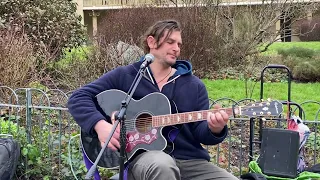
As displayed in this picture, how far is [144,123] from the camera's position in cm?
304

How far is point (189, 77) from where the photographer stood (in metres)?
3.30

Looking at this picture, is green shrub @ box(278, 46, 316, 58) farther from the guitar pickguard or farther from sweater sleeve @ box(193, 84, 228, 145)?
the guitar pickguard

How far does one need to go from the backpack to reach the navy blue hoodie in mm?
938

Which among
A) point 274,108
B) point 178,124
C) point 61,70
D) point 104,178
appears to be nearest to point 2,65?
point 61,70

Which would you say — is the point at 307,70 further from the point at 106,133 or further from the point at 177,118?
the point at 106,133

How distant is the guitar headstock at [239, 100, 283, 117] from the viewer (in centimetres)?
276

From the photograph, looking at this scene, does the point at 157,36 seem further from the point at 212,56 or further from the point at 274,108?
the point at 212,56

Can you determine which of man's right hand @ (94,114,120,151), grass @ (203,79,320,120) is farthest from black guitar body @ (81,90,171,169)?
grass @ (203,79,320,120)

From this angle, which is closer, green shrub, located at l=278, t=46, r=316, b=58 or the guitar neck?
the guitar neck

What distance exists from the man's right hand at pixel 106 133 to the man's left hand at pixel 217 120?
0.57 meters

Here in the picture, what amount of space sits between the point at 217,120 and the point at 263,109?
0.29 meters

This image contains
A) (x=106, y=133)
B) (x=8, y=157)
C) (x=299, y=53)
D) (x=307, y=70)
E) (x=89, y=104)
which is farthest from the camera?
(x=299, y=53)

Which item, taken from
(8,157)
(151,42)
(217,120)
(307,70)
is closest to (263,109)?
(217,120)

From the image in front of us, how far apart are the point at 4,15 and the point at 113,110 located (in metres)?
6.82
